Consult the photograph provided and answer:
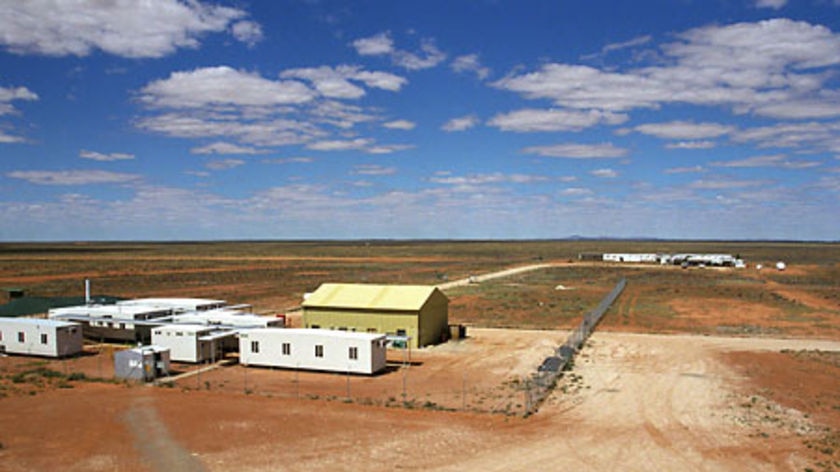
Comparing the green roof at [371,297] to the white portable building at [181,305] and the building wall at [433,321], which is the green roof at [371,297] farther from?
the white portable building at [181,305]

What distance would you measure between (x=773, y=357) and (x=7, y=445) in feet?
131

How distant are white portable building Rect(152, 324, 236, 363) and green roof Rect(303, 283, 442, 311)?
7.36 metres

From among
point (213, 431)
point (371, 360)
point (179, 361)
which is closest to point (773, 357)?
point (371, 360)

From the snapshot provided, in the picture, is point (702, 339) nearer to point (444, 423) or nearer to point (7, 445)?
point (444, 423)

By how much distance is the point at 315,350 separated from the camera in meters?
36.6

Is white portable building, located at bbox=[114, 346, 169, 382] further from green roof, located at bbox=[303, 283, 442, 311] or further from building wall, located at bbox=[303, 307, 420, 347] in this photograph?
green roof, located at bbox=[303, 283, 442, 311]

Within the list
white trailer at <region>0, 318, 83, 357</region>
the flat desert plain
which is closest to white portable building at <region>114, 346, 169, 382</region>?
the flat desert plain

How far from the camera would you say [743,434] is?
81.7 feet

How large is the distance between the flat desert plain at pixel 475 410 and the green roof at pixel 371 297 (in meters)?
3.52

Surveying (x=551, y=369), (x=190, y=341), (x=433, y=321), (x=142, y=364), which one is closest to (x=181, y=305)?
(x=190, y=341)

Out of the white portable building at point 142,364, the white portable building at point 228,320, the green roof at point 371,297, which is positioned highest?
the green roof at point 371,297

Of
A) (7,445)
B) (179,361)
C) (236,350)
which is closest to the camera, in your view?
(7,445)

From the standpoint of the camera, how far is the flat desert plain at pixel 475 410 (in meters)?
22.4

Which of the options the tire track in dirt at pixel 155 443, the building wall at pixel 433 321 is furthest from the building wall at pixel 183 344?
the building wall at pixel 433 321
